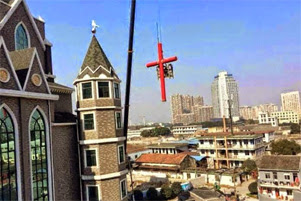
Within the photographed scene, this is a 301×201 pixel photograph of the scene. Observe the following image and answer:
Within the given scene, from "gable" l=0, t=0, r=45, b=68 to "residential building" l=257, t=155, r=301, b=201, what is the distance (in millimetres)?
20689

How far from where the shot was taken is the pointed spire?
14.7 metres

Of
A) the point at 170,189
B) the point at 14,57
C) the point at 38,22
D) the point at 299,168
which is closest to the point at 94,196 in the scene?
the point at 14,57

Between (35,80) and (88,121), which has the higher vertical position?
(35,80)

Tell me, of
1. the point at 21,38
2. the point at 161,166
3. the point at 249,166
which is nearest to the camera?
the point at 21,38

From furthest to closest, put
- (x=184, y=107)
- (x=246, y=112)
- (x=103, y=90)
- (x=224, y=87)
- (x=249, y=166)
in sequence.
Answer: (x=246, y=112) < (x=184, y=107) < (x=224, y=87) < (x=249, y=166) < (x=103, y=90)

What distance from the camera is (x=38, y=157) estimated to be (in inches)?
474

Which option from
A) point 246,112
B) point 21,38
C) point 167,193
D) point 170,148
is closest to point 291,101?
point 246,112

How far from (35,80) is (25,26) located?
13.9 ft

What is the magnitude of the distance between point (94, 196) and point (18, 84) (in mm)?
6502

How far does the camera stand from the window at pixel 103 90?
47.2 ft

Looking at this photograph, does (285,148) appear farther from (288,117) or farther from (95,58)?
(288,117)

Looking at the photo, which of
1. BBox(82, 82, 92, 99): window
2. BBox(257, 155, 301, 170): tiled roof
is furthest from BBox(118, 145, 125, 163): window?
BBox(257, 155, 301, 170): tiled roof

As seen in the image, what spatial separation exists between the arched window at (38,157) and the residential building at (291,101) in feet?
450

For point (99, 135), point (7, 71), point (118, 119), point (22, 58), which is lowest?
point (99, 135)
